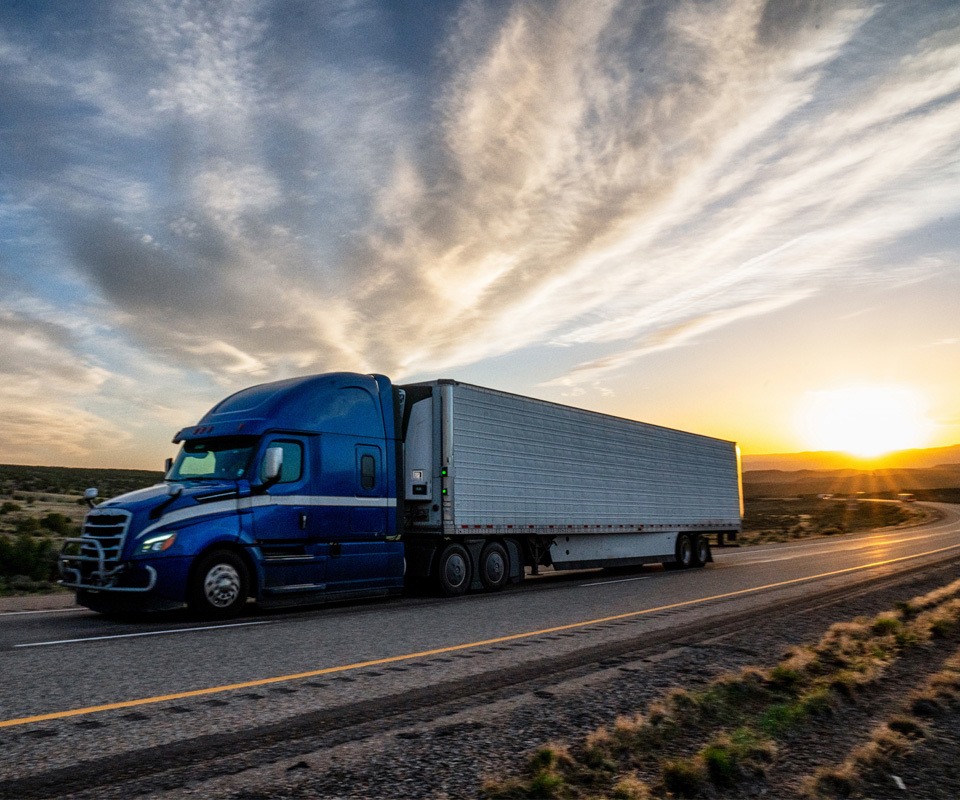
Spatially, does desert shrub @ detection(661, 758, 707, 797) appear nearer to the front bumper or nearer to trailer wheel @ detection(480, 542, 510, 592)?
the front bumper

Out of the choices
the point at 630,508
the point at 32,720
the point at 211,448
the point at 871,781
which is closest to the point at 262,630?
the point at 211,448

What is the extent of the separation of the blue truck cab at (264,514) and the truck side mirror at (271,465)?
0.02 m

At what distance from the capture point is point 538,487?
17.4 metres

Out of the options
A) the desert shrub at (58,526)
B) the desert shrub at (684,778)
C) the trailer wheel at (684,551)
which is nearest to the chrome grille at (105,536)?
the desert shrub at (684,778)

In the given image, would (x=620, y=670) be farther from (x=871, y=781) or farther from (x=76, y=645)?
(x=76, y=645)

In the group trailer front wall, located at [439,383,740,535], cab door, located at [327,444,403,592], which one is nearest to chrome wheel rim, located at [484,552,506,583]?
trailer front wall, located at [439,383,740,535]

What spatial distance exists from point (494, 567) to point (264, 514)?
19.2 ft

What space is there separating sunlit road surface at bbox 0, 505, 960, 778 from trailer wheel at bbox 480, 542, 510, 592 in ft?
2.31

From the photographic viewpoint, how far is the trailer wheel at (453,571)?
14.9m

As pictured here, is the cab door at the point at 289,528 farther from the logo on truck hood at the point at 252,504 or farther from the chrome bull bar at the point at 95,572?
the chrome bull bar at the point at 95,572

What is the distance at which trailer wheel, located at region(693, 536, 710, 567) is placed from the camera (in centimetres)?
2394

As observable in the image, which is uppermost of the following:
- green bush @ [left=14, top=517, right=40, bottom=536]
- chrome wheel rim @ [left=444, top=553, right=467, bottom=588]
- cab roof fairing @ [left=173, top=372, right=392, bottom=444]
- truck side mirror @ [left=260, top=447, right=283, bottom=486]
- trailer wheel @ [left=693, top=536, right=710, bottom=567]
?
cab roof fairing @ [left=173, top=372, right=392, bottom=444]

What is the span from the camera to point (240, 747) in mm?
5086

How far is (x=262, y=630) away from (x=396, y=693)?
13.2 ft
